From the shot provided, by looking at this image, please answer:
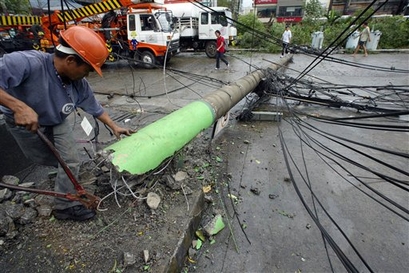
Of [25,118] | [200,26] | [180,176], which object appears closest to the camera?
[25,118]

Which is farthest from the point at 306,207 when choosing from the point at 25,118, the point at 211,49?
the point at 211,49

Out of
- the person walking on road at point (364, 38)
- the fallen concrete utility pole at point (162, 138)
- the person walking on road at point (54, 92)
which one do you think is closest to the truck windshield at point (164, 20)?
the fallen concrete utility pole at point (162, 138)

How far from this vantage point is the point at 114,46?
11055mm

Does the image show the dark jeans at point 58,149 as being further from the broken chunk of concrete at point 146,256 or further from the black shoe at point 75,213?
the broken chunk of concrete at point 146,256

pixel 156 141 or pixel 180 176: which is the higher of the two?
pixel 156 141

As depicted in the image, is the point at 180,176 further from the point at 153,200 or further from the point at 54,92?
the point at 54,92

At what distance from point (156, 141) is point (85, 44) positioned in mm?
1004

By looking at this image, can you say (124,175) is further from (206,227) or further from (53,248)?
(206,227)

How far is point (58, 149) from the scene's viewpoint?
2.03 m

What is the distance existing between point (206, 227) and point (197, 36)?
46.0 ft

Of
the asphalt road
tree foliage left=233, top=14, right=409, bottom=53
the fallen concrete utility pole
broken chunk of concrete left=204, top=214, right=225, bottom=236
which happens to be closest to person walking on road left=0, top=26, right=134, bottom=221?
the fallen concrete utility pole

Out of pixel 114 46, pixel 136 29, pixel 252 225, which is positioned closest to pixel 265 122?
pixel 252 225

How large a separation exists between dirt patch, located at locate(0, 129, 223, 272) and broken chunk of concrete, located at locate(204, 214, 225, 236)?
0.28 meters

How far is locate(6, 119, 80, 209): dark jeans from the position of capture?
6.41 ft
